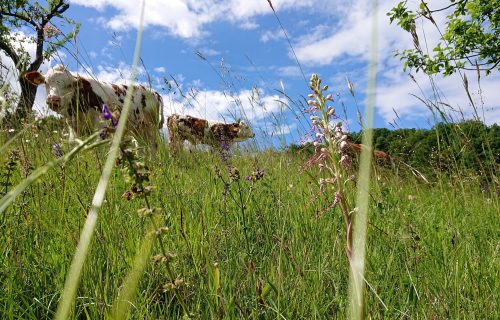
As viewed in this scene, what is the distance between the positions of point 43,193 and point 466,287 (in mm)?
2430

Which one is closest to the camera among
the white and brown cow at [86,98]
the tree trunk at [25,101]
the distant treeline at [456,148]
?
the distant treeline at [456,148]

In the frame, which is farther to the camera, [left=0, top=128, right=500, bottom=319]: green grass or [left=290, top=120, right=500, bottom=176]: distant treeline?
[left=290, top=120, right=500, bottom=176]: distant treeline

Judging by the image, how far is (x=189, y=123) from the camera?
1284 centimetres


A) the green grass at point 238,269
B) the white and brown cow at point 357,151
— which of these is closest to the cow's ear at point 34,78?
the green grass at point 238,269

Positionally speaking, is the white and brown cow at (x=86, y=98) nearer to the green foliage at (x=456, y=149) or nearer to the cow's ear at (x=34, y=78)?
the cow's ear at (x=34, y=78)

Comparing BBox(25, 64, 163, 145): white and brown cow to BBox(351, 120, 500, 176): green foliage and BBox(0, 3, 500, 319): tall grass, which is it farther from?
BBox(0, 3, 500, 319): tall grass

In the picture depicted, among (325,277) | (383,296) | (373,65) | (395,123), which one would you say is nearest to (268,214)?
(325,277)

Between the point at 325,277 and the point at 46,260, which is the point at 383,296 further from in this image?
the point at 46,260

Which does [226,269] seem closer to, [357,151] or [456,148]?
[456,148]

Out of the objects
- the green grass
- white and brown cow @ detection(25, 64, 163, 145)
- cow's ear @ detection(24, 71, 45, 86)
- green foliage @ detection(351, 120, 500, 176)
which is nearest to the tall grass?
the green grass

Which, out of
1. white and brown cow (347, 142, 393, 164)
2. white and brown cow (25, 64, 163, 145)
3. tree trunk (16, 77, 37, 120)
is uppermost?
white and brown cow (25, 64, 163, 145)

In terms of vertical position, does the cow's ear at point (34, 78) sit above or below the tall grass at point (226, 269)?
above

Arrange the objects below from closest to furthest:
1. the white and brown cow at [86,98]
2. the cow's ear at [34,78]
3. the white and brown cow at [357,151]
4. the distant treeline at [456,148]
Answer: the white and brown cow at [357,151] → the distant treeline at [456,148] → the cow's ear at [34,78] → the white and brown cow at [86,98]

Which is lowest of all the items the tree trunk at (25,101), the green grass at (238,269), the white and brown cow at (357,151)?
the green grass at (238,269)
